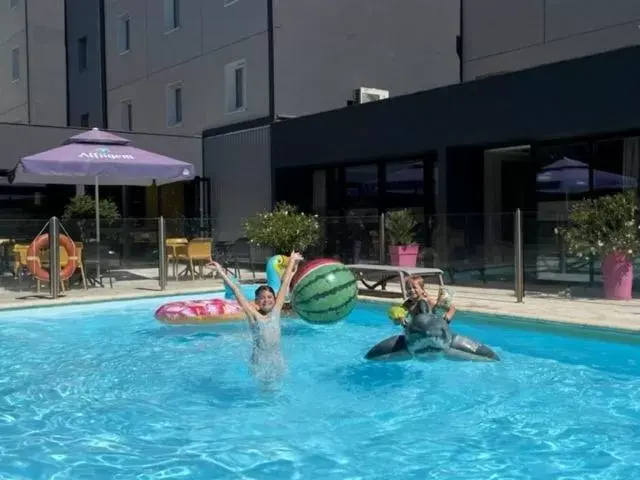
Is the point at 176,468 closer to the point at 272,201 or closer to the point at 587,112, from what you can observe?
the point at 587,112

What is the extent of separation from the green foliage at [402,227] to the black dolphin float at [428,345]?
633cm

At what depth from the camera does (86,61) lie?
89.5ft

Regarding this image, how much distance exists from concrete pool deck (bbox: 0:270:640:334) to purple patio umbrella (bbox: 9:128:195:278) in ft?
5.06

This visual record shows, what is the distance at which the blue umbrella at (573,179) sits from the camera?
12.6 m

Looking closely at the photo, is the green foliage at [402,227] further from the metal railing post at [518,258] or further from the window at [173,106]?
the window at [173,106]

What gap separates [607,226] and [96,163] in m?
8.91

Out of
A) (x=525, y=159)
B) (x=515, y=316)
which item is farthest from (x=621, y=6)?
(x=515, y=316)

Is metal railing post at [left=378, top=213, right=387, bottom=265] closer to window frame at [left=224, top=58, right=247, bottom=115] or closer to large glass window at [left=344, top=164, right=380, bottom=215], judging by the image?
large glass window at [left=344, top=164, right=380, bottom=215]

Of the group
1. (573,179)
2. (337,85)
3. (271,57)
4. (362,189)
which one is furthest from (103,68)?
(573,179)

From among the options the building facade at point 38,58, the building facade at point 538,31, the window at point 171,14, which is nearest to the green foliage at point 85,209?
the window at point 171,14

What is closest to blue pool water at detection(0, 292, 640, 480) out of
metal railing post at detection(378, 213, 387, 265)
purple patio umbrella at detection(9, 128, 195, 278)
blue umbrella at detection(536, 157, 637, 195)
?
purple patio umbrella at detection(9, 128, 195, 278)

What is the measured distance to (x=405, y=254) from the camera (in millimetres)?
13992

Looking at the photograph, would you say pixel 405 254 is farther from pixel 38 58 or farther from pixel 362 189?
pixel 38 58

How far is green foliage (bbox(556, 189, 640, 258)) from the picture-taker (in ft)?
34.8
